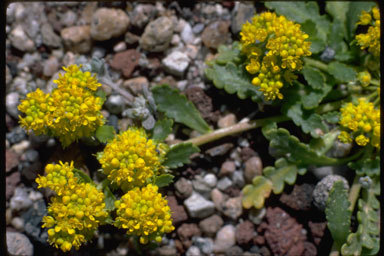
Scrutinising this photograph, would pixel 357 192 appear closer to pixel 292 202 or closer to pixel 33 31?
pixel 292 202

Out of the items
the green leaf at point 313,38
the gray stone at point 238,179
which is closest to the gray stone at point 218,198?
the gray stone at point 238,179

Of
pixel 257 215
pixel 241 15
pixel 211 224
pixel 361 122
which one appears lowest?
pixel 211 224

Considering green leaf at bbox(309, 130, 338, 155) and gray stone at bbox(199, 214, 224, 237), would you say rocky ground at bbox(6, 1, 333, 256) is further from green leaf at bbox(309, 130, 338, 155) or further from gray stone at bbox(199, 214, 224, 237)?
green leaf at bbox(309, 130, 338, 155)

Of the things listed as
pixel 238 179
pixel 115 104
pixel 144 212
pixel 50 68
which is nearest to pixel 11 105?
pixel 50 68

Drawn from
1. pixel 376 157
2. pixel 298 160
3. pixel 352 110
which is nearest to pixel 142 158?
pixel 298 160

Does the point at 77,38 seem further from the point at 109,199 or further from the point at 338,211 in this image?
the point at 338,211
